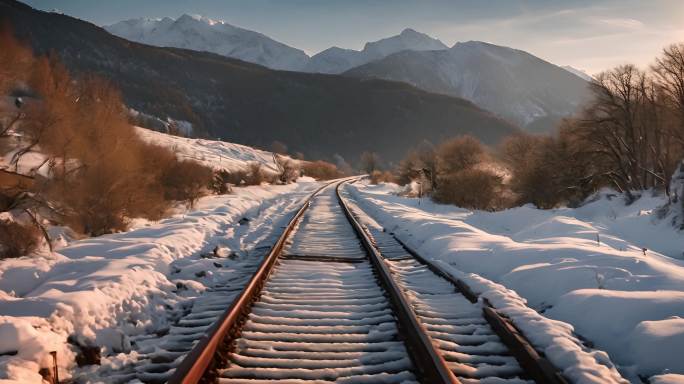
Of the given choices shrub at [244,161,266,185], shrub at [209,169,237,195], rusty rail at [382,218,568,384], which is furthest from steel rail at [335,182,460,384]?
shrub at [244,161,266,185]

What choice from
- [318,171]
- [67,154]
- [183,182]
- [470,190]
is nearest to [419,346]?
[67,154]

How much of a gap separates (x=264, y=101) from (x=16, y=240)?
155 m

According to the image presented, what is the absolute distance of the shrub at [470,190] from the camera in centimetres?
2556

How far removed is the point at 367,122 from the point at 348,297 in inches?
6354

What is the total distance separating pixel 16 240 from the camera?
28.6ft

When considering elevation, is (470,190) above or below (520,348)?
above

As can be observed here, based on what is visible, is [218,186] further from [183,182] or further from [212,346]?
[212,346]

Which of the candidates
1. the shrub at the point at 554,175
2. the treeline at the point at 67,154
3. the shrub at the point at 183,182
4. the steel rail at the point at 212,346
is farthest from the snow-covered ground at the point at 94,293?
the shrub at the point at 554,175

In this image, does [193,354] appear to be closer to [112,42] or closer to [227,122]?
[227,122]

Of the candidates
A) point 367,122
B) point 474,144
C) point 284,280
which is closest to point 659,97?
point 474,144

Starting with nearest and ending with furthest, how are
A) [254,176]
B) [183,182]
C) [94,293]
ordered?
1. [94,293]
2. [183,182]
3. [254,176]

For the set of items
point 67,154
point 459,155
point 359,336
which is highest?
point 459,155

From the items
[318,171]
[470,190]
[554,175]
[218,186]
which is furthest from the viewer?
[318,171]

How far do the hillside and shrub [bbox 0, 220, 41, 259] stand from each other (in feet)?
353
